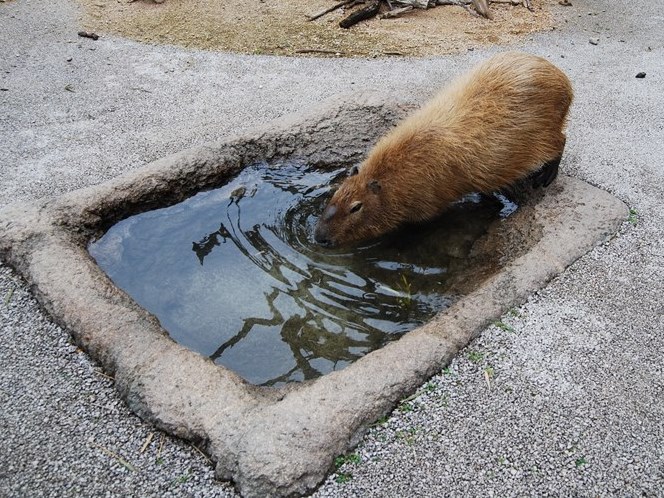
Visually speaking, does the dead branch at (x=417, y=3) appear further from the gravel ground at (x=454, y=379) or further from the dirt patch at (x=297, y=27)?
the gravel ground at (x=454, y=379)

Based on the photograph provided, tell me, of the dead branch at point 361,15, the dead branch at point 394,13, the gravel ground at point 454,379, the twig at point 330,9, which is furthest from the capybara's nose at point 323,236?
the dead branch at point 394,13

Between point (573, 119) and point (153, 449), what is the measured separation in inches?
160

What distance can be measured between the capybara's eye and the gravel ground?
1179 millimetres

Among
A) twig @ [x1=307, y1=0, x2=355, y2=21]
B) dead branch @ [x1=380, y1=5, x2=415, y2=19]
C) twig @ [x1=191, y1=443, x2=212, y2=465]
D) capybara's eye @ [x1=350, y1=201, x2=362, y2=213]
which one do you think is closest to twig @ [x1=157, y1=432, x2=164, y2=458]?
twig @ [x1=191, y1=443, x2=212, y2=465]

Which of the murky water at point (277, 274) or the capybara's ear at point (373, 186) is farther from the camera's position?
the capybara's ear at point (373, 186)

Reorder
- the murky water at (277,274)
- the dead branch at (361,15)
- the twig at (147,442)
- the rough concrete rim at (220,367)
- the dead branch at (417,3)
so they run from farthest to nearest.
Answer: the dead branch at (417,3) → the dead branch at (361,15) → the murky water at (277,274) → the twig at (147,442) → the rough concrete rim at (220,367)

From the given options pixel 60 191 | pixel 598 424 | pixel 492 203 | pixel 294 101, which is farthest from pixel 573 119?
pixel 60 191

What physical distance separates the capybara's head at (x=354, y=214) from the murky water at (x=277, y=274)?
86mm

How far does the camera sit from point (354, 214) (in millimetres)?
3656

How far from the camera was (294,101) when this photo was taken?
5.03m

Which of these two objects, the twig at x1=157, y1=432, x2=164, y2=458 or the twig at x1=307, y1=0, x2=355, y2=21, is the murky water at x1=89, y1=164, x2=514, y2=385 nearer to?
the twig at x1=157, y1=432, x2=164, y2=458

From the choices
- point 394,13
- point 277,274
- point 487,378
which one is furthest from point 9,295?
point 394,13

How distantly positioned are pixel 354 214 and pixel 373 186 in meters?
0.20

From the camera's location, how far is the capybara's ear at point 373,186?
3643 millimetres
